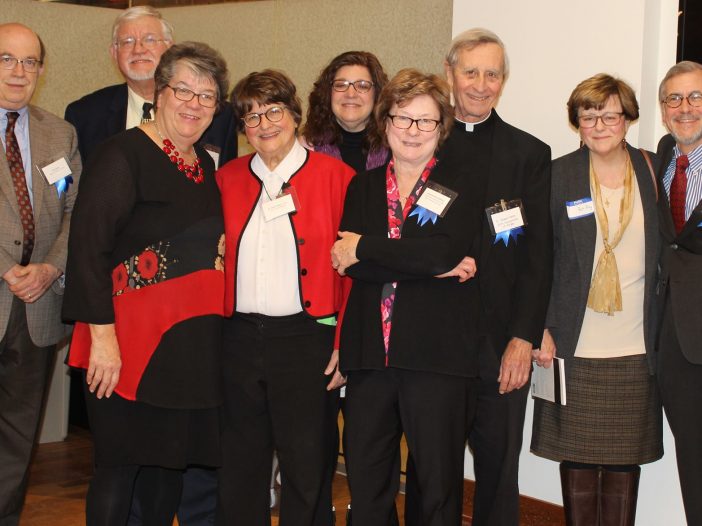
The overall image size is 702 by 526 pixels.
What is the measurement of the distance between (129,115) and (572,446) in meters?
2.27

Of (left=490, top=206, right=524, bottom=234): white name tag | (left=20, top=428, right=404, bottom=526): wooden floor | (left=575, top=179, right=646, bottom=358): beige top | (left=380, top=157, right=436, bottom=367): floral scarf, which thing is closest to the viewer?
(left=380, top=157, right=436, bottom=367): floral scarf

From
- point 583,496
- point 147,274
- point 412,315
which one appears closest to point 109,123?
point 147,274

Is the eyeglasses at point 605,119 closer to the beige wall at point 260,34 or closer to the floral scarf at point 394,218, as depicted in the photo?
the floral scarf at point 394,218

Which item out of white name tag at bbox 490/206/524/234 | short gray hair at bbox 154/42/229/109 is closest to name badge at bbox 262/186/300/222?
short gray hair at bbox 154/42/229/109

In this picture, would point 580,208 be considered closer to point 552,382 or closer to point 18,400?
point 552,382

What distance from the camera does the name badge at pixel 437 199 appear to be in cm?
268

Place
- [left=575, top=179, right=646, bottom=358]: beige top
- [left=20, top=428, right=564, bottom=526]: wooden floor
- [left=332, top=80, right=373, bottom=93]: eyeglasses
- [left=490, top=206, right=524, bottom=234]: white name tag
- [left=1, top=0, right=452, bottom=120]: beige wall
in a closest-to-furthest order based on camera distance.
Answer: [left=490, top=206, right=524, bottom=234]: white name tag, [left=575, top=179, right=646, bottom=358]: beige top, [left=332, top=80, right=373, bottom=93]: eyeglasses, [left=20, top=428, right=564, bottom=526]: wooden floor, [left=1, top=0, right=452, bottom=120]: beige wall

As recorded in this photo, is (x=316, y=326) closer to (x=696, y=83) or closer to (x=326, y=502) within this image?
(x=326, y=502)

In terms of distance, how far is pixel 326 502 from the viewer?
9.98 feet

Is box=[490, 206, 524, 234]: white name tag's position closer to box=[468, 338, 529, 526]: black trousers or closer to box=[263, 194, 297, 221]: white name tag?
box=[468, 338, 529, 526]: black trousers

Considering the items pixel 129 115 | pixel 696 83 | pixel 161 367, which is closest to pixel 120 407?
pixel 161 367

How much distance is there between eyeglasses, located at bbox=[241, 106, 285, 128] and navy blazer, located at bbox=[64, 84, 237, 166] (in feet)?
2.15

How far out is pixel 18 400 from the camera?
315 centimetres

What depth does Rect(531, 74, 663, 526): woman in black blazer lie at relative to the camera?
10.3ft
